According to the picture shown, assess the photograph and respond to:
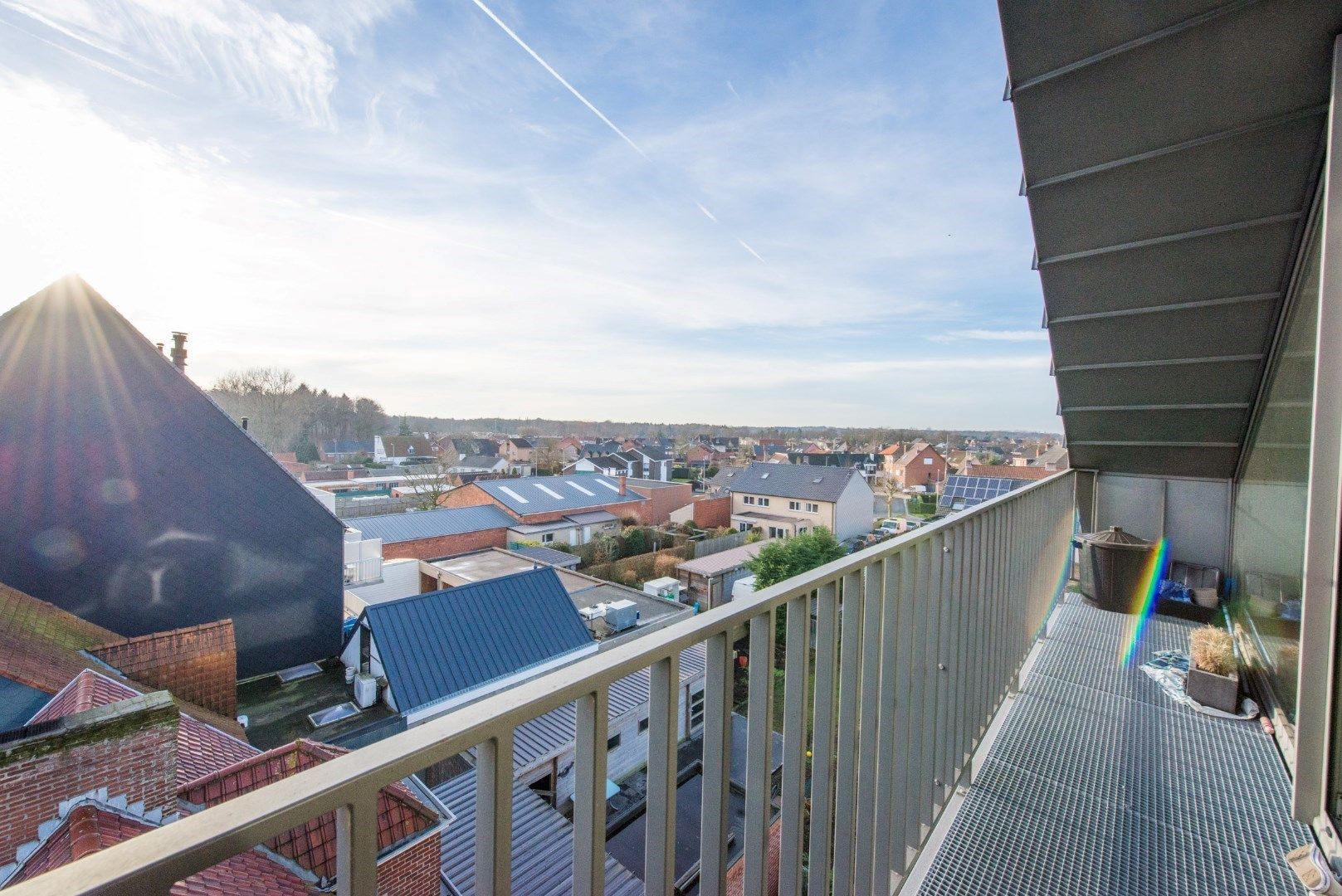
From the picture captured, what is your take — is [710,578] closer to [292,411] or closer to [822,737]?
[822,737]

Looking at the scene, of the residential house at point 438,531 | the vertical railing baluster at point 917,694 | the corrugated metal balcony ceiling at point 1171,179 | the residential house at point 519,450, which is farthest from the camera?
the residential house at point 519,450

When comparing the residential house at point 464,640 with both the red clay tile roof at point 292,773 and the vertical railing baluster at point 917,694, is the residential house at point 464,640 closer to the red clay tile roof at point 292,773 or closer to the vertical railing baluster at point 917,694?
the red clay tile roof at point 292,773

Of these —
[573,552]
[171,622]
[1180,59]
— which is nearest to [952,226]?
[1180,59]

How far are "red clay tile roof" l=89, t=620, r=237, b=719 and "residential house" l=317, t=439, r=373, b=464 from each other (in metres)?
39.2

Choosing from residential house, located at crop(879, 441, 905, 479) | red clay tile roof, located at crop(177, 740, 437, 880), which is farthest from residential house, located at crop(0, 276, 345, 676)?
residential house, located at crop(879, 441, 905, 479)

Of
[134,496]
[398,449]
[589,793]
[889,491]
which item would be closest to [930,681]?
[589,793]

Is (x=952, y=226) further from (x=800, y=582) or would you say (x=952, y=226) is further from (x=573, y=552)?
(x=573, y=552)

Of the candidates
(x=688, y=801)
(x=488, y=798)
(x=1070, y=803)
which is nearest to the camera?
(x=488, y=798)

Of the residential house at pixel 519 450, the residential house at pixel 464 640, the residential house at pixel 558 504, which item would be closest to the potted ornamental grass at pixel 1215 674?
the residential house at pixel 464 640

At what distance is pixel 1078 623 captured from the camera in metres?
3.46

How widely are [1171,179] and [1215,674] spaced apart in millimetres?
2064

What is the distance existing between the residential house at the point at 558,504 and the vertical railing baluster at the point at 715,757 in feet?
54.9

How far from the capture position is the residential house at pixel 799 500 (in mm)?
20469

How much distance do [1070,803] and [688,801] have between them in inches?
197
